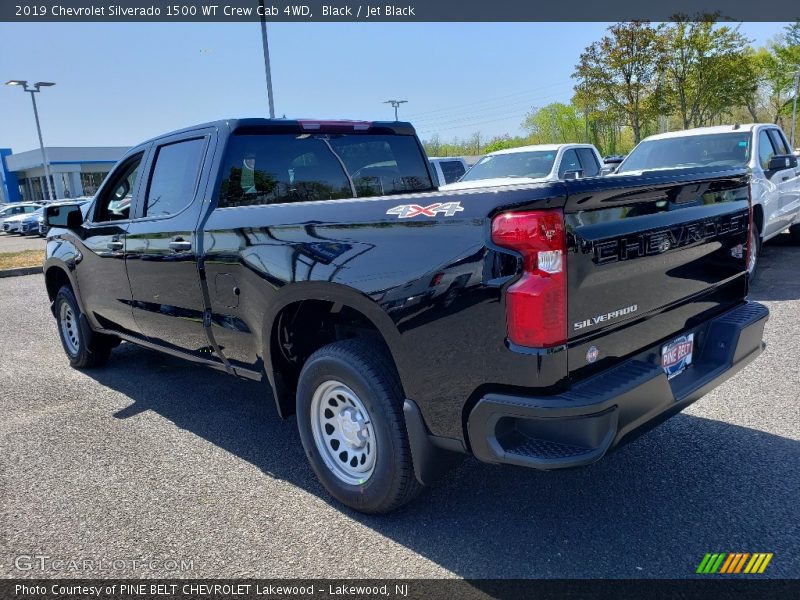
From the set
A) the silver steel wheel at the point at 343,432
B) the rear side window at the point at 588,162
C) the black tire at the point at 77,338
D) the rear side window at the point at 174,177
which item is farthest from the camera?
the rear side window at the point at 588,162

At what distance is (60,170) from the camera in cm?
5169

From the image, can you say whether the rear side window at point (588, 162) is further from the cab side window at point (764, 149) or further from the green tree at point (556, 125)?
the green tree at point (556, 125)

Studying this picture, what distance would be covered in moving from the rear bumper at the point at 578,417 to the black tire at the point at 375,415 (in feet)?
1.42

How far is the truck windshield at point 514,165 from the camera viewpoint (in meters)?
11.6

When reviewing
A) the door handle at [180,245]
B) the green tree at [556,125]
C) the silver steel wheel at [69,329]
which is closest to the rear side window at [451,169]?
the silver steel wheel at [69,329]

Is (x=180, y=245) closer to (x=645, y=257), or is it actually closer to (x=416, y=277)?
(x=416, y=277)

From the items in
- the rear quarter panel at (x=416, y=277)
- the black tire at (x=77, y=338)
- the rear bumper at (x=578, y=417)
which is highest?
the rear quarter panel at (x=416, y=277)

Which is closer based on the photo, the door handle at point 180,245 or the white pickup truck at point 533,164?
the door handle at point 180,245

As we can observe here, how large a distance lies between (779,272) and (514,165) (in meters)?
5.07

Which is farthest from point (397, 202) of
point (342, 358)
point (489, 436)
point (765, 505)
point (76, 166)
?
point (76, 166)

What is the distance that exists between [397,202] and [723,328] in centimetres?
182

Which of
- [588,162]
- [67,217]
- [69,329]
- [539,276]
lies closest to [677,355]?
[539,276]

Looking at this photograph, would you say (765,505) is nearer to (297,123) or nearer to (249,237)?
(249,237)

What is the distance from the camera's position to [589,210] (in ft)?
7.77
